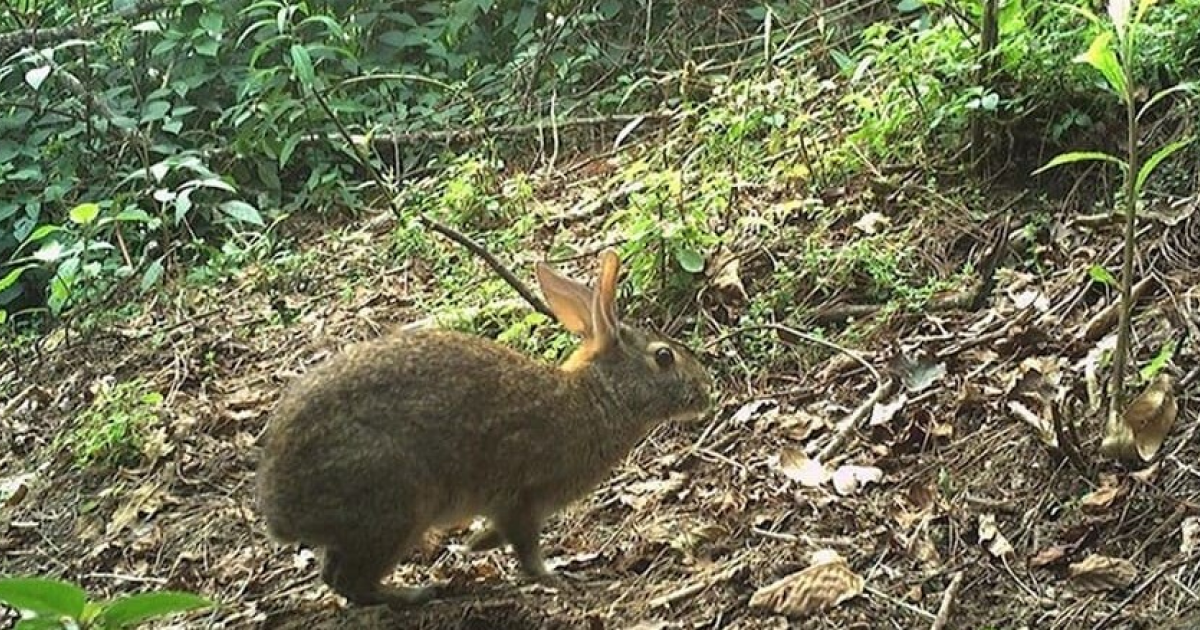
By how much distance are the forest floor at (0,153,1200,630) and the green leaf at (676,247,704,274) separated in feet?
0.82

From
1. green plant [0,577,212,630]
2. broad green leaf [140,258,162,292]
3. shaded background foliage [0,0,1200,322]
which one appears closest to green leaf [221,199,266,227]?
shaded background foliage [0,0,1200,322]

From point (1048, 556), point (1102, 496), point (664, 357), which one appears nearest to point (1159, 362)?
point (1102, 496)

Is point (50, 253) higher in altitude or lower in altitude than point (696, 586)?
lower

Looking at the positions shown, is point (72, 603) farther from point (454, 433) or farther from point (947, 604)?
point (947, 604)

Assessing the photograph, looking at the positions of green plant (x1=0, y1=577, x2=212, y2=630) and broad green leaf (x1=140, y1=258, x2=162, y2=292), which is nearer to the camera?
green plant (x1=0, y1=577, x2=212, y2=630)

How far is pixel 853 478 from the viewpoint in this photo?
5.23 meters

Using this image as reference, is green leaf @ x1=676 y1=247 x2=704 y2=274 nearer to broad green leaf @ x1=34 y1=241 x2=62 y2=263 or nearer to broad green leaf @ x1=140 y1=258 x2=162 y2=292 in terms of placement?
broad green leaf @ x1=140 y1=258 x2=162 y2=292

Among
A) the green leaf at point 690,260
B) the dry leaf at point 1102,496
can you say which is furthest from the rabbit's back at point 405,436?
the dry leaf at point 1102,496

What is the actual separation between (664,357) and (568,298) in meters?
0.41

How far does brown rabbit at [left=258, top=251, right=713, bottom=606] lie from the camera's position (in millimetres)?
4742

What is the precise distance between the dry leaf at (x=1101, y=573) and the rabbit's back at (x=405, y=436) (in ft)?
5.78

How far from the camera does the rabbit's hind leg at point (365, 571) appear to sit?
4773 millimetres

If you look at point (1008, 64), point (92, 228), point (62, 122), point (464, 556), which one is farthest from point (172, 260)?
point (1008, 64)

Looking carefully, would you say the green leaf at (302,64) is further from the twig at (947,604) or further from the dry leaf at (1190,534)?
the dry leaf at (1190,534)
